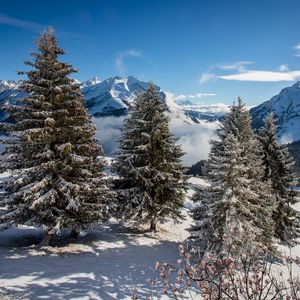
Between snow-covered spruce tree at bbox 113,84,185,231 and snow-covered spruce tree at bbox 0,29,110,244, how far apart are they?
4.47 metres

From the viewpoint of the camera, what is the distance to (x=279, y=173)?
25531 mm

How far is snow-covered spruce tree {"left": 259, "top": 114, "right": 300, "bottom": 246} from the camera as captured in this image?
2511cm

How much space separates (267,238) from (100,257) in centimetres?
995

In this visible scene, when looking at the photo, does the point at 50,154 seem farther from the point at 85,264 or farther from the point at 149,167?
the point at 149,167

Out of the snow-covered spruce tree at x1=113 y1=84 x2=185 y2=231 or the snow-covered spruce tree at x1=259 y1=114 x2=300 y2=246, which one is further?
the snow-covered spruce tree at x1=259 y1=114 x2=300 y2=246

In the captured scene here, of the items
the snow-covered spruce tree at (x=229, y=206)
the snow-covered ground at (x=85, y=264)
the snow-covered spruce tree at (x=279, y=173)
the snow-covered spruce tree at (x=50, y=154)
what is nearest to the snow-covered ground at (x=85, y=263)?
the snow-covered ground at (x=85, y=264)

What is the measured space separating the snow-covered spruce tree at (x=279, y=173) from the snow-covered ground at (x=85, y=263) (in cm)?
833

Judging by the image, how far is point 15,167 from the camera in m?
18.2

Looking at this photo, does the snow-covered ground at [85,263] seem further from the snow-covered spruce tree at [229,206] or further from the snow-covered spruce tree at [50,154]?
the snow-covered spruce tree at [229,206]

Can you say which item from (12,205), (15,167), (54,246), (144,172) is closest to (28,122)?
(15,167)

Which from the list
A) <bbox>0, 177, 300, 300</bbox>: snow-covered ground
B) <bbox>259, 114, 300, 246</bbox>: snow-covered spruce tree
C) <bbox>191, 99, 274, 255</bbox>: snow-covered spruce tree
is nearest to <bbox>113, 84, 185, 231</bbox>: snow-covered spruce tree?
<bbox>0, 177, 300, 300</bbox>: snow-covered ground

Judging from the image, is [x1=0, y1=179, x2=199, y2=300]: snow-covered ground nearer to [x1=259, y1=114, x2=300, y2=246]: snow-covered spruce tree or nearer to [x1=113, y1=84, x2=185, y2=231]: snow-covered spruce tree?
[x1=113, y1=84, x2=185, y2=231]: snow-covered spruce tree

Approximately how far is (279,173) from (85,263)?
1662 cm

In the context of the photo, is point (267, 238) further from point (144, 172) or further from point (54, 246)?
point (54, 246)
